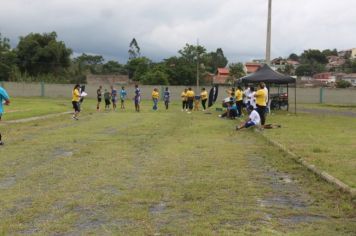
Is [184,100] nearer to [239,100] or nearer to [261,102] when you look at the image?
[239,100]

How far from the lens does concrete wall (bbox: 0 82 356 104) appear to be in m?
55.2

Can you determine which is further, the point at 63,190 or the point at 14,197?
the point at 63,190

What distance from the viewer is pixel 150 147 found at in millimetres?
13773

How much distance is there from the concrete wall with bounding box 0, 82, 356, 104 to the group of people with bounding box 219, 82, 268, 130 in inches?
1047

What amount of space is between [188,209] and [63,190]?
208 cm

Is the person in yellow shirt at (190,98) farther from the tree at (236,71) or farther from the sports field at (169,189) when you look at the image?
the tree at (236,71)

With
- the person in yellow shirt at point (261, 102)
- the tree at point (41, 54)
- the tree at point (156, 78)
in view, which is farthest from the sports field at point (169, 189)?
the tree at point (41, 54)

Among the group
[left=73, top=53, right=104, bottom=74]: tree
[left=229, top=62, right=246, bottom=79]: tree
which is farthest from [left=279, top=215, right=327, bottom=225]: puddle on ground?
[left=73, top=53, right=104, bottom=74]: tree

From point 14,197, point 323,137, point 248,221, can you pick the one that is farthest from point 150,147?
point 248,221

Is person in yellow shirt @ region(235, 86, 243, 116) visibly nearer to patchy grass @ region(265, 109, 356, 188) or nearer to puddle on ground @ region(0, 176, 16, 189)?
patchy grass @ region(265, 109, 356, 188)

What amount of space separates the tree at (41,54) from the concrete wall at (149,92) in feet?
54.7

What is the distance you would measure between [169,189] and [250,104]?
17.1 metres

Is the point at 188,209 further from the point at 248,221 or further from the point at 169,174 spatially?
the point at 169,174

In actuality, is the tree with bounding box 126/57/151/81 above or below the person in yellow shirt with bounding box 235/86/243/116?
above
